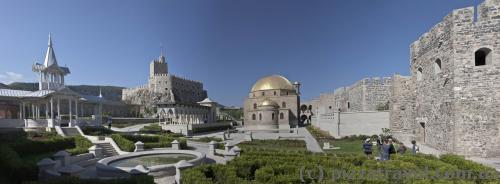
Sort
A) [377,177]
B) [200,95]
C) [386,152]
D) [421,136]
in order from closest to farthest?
[377,177] → [386,152] → [421,136] → [200,95]

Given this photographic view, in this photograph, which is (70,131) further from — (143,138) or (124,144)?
(124,144)

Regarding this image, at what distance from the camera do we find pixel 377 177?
7512 millimetres

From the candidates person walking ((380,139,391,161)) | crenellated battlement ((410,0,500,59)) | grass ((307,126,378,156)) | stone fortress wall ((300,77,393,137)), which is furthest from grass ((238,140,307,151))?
crenellated battlement ((410,0,500,59))

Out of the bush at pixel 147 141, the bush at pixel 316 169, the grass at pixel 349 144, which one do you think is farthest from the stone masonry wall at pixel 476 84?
the bush at pixel 147 141

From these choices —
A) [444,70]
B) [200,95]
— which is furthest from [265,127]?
[200,95]

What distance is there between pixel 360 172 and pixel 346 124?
73.3ft

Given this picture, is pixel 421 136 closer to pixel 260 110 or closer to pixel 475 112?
pixel 475 112

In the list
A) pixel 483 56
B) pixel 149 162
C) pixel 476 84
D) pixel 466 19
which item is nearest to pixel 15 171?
pixel 149 162

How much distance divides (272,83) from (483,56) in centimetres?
4428

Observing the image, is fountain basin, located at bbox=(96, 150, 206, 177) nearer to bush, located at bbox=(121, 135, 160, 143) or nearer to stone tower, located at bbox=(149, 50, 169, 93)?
bush, located at bbox=(121, 135, 160, 143)

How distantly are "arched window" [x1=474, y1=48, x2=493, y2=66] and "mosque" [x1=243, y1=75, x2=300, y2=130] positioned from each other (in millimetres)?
34739

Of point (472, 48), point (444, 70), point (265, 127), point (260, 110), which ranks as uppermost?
point (472, 48)

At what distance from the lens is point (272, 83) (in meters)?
59.6

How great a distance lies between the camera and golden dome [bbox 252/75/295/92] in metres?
59.0
